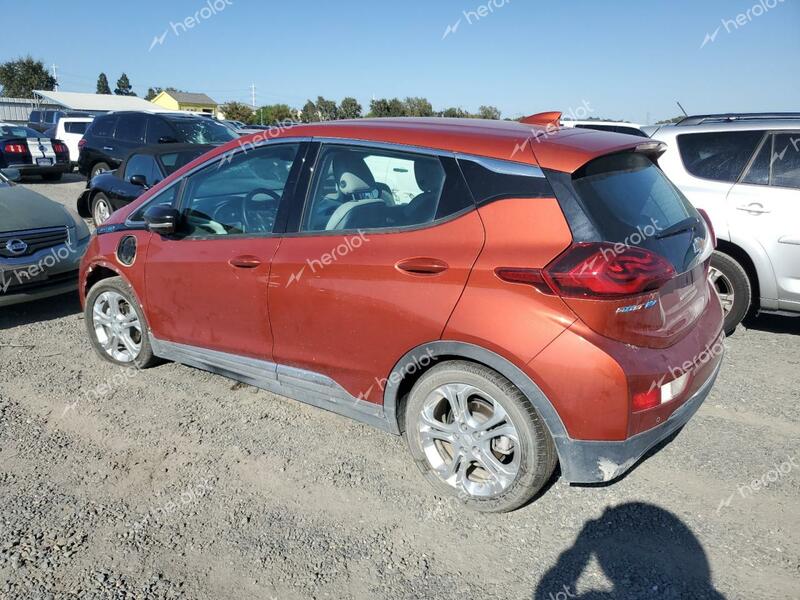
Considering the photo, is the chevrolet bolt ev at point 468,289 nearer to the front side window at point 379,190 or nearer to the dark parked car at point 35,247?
the front side window at point 379,190

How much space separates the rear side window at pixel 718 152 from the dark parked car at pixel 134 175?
6095mm

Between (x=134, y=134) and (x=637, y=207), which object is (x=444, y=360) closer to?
→ (x=637, y=207)

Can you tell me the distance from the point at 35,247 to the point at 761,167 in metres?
6.30

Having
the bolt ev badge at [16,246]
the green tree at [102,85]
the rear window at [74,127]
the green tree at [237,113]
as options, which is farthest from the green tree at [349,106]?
the green tree at [102,85]

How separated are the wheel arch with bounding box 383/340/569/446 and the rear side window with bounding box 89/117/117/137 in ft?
39.2

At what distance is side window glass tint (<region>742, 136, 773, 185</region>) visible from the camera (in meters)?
4.94

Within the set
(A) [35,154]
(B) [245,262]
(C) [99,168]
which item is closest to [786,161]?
(B) [245,262]

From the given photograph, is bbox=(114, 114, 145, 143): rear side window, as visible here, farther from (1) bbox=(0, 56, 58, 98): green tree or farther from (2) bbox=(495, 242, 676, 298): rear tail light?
(1) bbox=(0, 56, 58, 98): green tree

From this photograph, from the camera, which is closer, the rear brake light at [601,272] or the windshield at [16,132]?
the rear brake light at [601,272]

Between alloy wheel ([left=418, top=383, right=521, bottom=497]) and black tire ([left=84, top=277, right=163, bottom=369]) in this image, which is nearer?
alloy wheel ([left=418, top=383, right=521, bottom=497])

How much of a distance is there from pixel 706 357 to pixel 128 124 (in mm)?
12382

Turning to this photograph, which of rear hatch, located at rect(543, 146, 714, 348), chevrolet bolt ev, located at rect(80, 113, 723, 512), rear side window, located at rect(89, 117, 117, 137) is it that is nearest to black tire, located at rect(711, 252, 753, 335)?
chevrolet bolt ev, located at rect(80, 113, 723, 512)

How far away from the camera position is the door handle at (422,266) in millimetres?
2766

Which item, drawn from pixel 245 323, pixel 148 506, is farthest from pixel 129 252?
pixel 148 506
